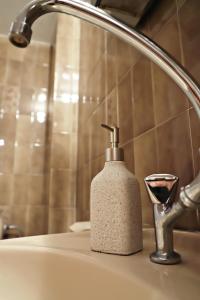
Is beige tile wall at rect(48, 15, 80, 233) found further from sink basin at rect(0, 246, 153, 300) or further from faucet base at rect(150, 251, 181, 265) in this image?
faucet base at rect(150, 251, 181, 265)

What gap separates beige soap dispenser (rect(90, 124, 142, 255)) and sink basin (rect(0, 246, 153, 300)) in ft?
0.13

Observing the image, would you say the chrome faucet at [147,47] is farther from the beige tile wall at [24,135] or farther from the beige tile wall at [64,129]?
the beige tile wall at [24,135]

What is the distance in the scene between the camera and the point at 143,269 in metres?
0.26

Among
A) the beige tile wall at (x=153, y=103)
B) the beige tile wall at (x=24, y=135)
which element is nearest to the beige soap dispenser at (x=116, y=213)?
the beige tile wall at (x=153, y=103)

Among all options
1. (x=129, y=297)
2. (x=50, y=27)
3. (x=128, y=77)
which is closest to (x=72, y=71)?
(x=50, y=27)

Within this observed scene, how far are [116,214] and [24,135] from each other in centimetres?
135

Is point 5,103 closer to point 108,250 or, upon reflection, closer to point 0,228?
point 0,228

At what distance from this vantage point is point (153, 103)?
1.71ft

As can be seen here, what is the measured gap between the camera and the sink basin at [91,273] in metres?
0.22

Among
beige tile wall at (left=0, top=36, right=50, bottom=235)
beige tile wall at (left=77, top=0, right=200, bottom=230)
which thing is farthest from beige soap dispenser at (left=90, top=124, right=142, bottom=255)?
beige tile wall at (left=0, top=36, right=50, bottom=235)

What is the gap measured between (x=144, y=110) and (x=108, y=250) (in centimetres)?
34

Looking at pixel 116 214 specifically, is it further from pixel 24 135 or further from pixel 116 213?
pixel 24 135

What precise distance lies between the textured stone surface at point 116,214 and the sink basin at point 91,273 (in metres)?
0.01

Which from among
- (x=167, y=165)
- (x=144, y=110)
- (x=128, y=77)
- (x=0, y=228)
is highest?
(x=128, y=77)
